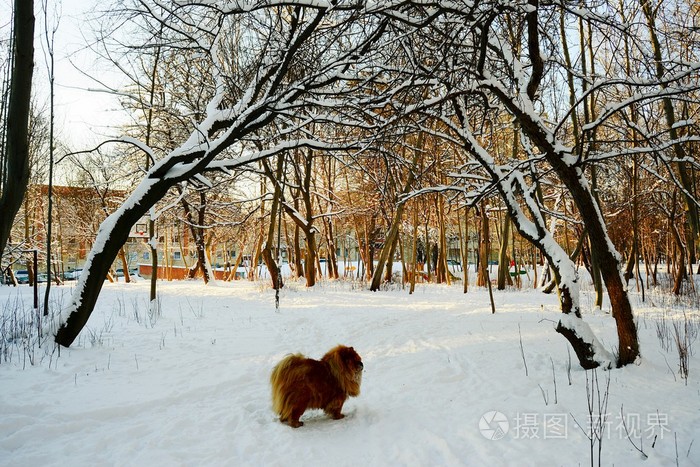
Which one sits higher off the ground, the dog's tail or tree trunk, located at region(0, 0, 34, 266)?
tree trunk, located at region(0, 0, 34, 266)

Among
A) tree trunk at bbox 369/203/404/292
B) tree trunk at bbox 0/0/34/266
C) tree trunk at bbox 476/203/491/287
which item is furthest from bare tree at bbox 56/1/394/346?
A: tree trunk at bbox 369/203/404/292

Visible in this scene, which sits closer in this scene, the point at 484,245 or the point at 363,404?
the point at 363,404

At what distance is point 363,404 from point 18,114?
4.81m

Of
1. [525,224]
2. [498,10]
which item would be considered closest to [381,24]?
[498,10]

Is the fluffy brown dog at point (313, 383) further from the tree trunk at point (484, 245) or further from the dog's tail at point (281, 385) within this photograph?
the tree trunk at point (484, 245)

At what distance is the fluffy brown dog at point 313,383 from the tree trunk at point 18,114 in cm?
314

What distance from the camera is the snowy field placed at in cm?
336

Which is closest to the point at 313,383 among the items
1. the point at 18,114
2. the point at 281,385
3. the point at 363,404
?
the point at 281,385

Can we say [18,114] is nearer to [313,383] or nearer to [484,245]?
[313,383]

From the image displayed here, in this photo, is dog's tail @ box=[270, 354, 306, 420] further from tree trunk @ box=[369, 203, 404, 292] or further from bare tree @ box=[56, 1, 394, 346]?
tree trunk @ box=[369, 203, 404, 292]

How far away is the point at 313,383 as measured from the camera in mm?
3996

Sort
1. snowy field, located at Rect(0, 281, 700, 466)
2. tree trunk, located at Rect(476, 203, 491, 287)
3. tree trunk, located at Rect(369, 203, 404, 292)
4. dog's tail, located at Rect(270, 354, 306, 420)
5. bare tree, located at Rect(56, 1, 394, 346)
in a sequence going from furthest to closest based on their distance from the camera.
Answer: tree trunk, located at Rect(369, 203, 404, 292) → tree trunk, located at Rect(476, 203, 491, 287) → bare tree, located at Rect(56, 1, 394, 346) → dog's tail, located at Rect(270, 354, 306, 420) → snowy field, located at Rect(0, 281, 700, 466)

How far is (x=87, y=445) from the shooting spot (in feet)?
11.7

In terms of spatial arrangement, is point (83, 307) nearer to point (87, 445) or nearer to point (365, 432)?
point (87, 445)
